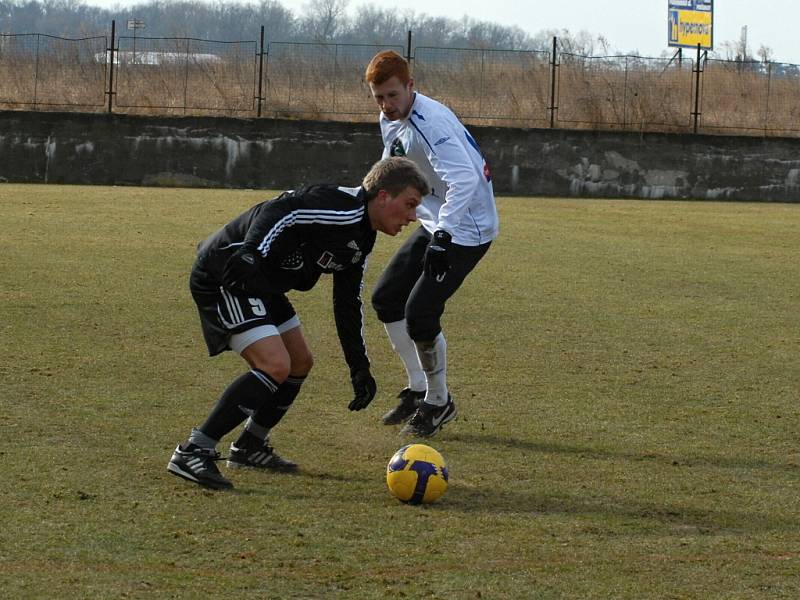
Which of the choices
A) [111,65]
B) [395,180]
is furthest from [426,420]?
[111,65]

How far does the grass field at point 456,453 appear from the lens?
432cm

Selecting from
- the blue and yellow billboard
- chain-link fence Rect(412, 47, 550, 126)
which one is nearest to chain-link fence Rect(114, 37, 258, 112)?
chain-link fence Rect(412, 47, 550, 126)

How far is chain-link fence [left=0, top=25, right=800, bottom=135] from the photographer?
29.2 meters

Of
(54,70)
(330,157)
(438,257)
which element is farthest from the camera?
(54,70)

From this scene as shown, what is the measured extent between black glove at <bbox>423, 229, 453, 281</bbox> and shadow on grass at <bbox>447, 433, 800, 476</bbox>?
2.77 ft

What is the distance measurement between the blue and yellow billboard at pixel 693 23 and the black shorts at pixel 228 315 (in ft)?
156

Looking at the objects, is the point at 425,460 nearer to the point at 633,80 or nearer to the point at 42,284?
the point at 42,284

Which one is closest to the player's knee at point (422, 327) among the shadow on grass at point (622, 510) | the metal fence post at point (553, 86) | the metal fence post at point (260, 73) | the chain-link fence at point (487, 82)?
the shadow on grass at point (622, 510)

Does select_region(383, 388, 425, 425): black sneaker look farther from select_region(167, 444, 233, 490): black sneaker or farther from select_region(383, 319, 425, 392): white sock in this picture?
select_region(167, 444, 233, 490): black sneaker

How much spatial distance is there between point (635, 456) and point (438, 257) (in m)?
1.33

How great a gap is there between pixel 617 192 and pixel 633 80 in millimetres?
5344

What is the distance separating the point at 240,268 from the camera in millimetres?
5059

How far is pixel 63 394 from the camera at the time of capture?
7082mm

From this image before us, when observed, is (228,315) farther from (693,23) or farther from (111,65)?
(693,23)
